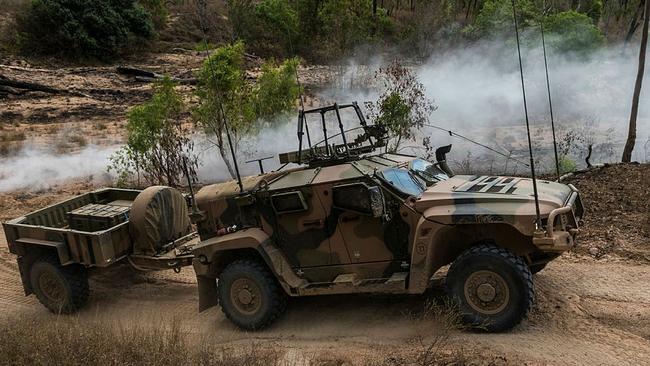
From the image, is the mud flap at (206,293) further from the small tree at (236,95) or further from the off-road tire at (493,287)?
the small tree at (236,95)

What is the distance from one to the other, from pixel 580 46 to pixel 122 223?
802 inches

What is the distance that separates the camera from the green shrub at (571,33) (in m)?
23.3

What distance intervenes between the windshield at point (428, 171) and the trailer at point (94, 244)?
11.1 ft

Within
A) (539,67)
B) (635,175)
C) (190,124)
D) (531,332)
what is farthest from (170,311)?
(539,67)

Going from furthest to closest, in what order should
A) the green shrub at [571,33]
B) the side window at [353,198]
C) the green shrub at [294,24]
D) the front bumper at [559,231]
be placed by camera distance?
the green shrub at [294,24], the green shrub at [571,33], the side window at [353,198], the front bumper at [559,231]

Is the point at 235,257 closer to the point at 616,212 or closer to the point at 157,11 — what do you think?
the point at 616,212

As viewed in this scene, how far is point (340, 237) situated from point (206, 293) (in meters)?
2.06

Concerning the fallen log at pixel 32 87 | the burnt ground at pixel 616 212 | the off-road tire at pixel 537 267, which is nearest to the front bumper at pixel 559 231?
the off-road tire at pixel 537 267

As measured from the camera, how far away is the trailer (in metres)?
8.73

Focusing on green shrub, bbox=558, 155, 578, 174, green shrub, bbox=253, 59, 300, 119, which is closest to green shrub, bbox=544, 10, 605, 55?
green shrub, bbox=558, 155, 578, 174

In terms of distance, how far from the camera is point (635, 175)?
40.3 feet

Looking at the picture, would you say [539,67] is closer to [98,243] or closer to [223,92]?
[223,92]

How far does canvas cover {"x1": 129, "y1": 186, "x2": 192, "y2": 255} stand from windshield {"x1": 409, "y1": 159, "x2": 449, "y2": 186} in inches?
149

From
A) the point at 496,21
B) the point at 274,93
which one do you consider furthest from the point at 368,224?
the point at 496,21
